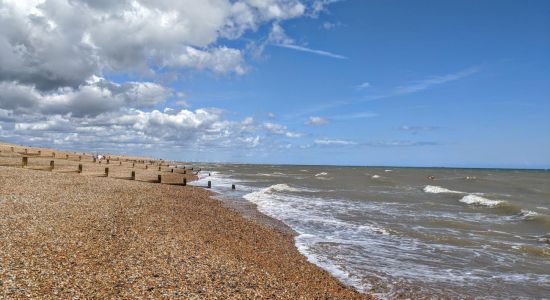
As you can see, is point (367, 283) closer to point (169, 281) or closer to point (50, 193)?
point (169, 281)

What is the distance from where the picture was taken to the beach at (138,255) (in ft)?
27.2

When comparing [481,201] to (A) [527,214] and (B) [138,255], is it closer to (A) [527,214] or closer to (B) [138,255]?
(A) [527,214]

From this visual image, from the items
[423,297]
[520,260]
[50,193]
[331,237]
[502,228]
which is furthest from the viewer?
[502,228]

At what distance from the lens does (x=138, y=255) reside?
1073 cm

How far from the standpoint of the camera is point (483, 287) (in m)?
11.8

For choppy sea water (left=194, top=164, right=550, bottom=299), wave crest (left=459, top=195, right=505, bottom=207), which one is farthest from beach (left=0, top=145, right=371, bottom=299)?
wave crest (left=459, top=195, right=505, bottom=207)

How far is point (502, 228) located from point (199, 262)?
64.4 feet

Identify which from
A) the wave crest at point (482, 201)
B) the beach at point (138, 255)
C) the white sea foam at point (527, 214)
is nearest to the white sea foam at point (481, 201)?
the wave crest at point (482, 201)

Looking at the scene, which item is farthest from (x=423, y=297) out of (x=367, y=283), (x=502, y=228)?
(x=502, y=228)

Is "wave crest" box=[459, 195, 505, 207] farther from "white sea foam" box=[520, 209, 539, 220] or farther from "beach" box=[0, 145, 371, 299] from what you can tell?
"beach" box=[0, 145, 371, 299]

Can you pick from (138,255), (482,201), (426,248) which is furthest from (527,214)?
(138,255)

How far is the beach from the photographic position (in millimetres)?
8305

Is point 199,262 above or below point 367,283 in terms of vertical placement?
above

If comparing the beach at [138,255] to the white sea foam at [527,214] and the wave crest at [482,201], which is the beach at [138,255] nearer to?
the white sea foam at [527,214]
